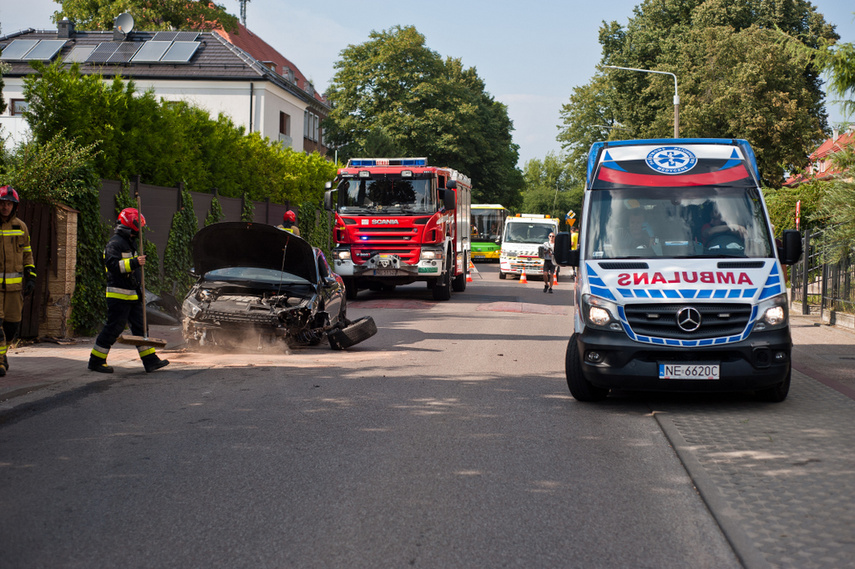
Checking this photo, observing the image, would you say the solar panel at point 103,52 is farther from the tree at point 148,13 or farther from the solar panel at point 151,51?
the tree at point 148,13

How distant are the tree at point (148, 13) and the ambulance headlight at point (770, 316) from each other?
46.5 meters

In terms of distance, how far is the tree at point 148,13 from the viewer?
163 feet

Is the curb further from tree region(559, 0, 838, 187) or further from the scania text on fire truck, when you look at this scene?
tree region(559, 0, 838, 187)

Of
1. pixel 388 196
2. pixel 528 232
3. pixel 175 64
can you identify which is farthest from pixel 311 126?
pixel 388 196

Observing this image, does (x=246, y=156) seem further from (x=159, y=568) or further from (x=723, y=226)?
(x=159, y=568)

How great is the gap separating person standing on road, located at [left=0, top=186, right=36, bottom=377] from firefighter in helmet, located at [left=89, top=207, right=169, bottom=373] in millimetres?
824

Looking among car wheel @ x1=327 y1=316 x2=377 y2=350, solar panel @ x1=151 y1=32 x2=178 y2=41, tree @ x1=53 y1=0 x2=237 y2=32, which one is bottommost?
car wheel @ x1=327 y1=316 x2=377 y2=350

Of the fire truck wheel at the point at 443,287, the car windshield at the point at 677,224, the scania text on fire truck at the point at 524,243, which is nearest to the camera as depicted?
the car windshield at the point at 677,224

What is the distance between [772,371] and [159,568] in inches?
226

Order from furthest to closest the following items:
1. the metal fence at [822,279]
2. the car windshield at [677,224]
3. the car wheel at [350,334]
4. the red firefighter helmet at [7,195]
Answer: the metal fence at [822,279] → the car wheel at [350,334] → the red firefighter helmet at [7,195] → the car windshield at [677,224]

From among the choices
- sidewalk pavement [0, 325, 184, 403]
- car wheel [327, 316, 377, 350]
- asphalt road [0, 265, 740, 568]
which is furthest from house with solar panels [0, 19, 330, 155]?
asphalt road [0, 265, 740, 568]

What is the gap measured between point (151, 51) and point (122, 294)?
39.9 meters

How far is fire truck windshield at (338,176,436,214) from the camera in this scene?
22219 millimetres

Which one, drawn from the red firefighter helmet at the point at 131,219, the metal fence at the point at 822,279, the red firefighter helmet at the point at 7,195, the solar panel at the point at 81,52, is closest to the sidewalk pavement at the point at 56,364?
the red firefighter helmet at the point at 131,219
